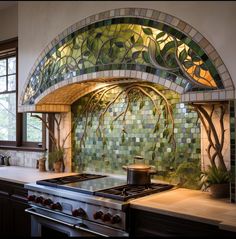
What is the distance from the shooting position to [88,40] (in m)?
2.69

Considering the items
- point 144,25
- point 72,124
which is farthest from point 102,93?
point 144,25

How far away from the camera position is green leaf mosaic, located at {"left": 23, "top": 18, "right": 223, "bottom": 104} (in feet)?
6.89

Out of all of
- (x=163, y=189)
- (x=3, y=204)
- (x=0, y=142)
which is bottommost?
(x=3, y=204)

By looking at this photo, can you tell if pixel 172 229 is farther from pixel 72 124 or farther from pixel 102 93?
pixel 72 124

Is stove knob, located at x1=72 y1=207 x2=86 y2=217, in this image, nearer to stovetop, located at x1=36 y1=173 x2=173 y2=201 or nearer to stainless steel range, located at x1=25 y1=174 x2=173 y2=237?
stainless steel range, located at x1=25 y1=174 x2=173 y2=237

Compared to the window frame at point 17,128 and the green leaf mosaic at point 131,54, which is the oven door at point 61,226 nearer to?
the green leaf mosaic at point 131,54

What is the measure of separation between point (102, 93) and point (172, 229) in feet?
5.38

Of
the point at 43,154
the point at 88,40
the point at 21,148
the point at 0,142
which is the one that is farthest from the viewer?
the point at 0,142

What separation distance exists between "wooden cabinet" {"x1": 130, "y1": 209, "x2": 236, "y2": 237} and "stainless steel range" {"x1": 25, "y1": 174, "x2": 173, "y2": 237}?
6 centimetres

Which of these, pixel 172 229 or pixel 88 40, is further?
pixel 88 40

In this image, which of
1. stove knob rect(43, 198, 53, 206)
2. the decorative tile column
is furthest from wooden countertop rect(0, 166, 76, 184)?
the decorative tile column

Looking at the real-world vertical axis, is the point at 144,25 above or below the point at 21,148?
above

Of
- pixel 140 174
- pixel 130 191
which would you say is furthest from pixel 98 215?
pixel 140 174

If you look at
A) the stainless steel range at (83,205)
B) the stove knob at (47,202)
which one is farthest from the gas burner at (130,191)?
the stove knob at (47,202)
